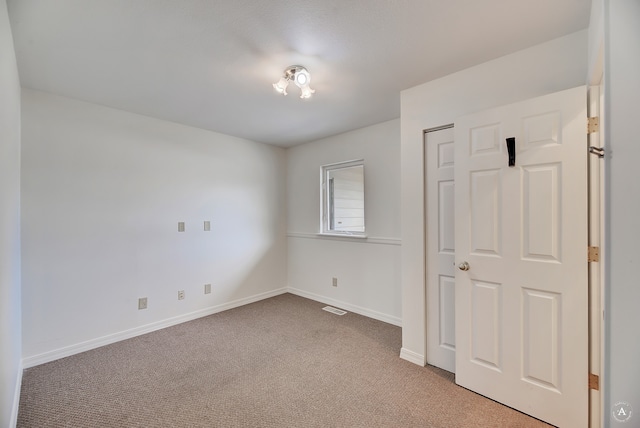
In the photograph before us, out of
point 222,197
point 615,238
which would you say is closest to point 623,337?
point 615,238

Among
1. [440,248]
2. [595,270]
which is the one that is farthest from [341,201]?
[595,270]

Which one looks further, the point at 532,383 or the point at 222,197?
the point at 222,197

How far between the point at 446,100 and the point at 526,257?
1271 mm

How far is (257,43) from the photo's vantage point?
5.51 ft

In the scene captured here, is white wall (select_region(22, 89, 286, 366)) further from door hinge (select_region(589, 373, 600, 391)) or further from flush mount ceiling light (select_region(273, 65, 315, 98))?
door hinge (select_region(589, 373, 600, 391))

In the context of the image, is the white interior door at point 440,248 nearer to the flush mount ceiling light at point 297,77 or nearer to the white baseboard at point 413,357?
the white baseboard at point 413,357

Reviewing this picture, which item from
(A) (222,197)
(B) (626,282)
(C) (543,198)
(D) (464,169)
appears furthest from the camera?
(A) (222,197)

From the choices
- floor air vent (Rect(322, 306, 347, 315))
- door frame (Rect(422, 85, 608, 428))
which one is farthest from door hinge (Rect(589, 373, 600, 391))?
floor air vent (Rect(322, 306, 347, 315))

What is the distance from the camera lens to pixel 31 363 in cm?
221

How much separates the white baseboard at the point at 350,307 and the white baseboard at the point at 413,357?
71 cm

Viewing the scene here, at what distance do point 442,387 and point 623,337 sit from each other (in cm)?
129

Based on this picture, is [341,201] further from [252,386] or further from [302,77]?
[252,386]

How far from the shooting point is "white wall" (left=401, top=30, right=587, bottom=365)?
5.41ft

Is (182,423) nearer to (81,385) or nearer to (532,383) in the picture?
(81,385)
